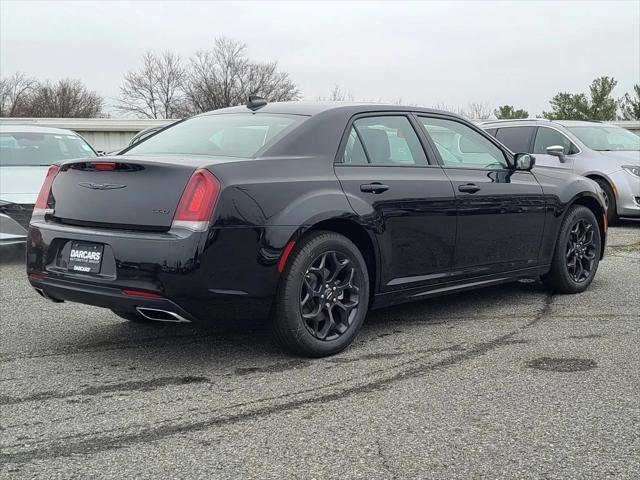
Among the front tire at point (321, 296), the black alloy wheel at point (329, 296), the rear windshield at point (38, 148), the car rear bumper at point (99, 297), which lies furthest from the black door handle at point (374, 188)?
the rear windshield at point (38, 148)

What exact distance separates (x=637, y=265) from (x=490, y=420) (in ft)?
17.6

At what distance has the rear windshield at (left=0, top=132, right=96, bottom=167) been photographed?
9.62m

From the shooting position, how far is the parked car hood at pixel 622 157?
11953 mm

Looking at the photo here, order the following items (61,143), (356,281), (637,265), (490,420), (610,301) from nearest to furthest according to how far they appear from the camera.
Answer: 1. (490,420)
2. (356,281)
3. (610,301)
4. (637,265)
5. (61,143)

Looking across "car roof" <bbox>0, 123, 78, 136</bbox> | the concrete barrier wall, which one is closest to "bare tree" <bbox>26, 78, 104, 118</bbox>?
the concrete barrier wall

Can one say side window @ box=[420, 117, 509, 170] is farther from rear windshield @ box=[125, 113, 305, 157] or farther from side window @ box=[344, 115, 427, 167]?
rear windshield @ box=[125, 113, 305, 157]

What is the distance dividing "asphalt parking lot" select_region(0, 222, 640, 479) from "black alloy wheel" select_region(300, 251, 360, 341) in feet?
0.64

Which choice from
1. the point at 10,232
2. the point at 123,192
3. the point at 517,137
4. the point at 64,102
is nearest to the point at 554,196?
the point at 123,192

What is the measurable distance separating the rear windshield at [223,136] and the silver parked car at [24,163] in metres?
3.51

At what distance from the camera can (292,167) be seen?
4.50 m

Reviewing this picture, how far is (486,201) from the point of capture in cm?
562

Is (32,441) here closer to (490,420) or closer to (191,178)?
(191,178)

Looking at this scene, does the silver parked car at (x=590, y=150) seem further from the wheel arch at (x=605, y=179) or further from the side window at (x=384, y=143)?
the side window at (x=384, y=143)

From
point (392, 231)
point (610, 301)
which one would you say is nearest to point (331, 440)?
point (392, 231)
